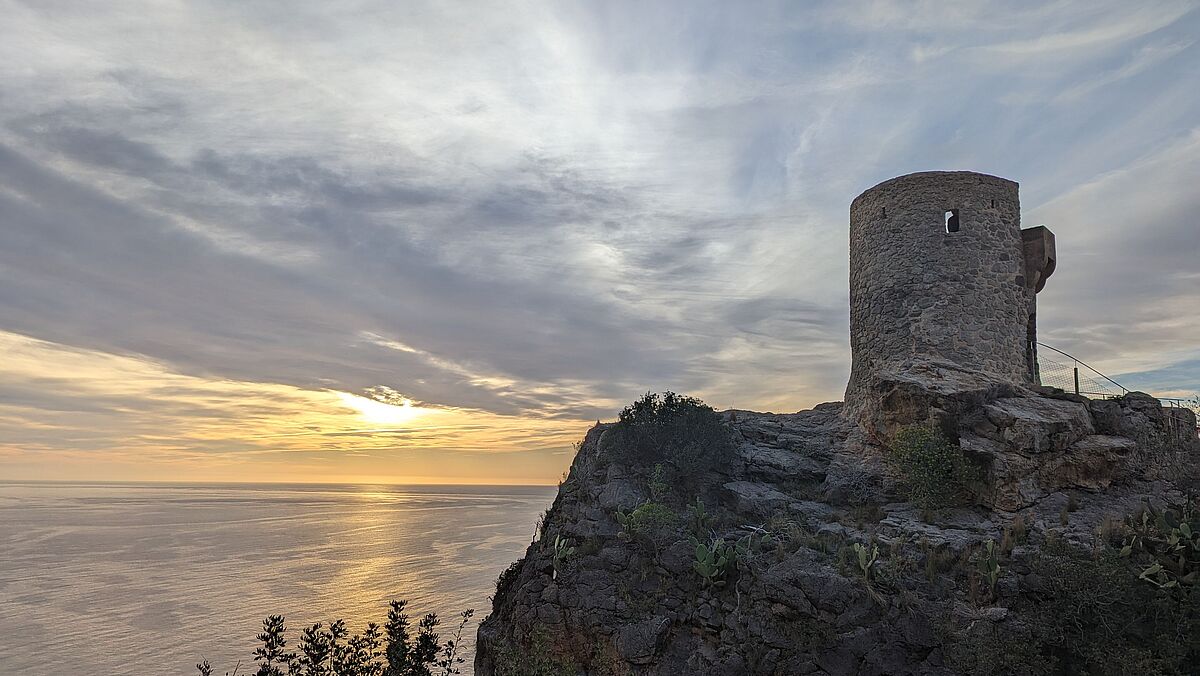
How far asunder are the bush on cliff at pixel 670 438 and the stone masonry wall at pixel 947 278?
5.26 metres

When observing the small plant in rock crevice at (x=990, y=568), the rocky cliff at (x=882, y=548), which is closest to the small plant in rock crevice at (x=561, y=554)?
the rocky cliff at (x=882, y=548)

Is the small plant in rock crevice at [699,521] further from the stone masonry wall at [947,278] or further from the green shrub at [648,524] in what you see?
the stone masonry wall at [947,278]

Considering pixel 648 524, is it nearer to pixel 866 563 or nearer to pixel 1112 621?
pixel 866 563

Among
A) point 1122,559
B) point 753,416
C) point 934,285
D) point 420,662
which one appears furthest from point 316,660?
point 934,285

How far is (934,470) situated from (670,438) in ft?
22.0

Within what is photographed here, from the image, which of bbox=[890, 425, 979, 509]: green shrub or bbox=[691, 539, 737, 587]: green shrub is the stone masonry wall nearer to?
bbox=[890, 425, 979, 509]: green shrub

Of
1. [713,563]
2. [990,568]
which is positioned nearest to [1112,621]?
[990,568]

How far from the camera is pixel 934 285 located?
765 inches

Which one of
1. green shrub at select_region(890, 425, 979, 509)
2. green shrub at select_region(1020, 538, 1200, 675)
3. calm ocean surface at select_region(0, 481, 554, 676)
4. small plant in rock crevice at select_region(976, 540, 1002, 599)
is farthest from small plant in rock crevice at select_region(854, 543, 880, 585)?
calm ocean surface at select_region(0, 481, 554, 676)

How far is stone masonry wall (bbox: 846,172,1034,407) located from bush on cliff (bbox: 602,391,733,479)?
5261 millimetres

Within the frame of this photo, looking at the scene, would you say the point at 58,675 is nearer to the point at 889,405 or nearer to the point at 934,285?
the point at 889,405

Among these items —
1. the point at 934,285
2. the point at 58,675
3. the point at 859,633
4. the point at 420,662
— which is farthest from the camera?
the point at 58,675

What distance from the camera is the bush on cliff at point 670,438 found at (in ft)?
60.6

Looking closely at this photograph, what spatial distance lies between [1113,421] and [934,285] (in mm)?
5625
